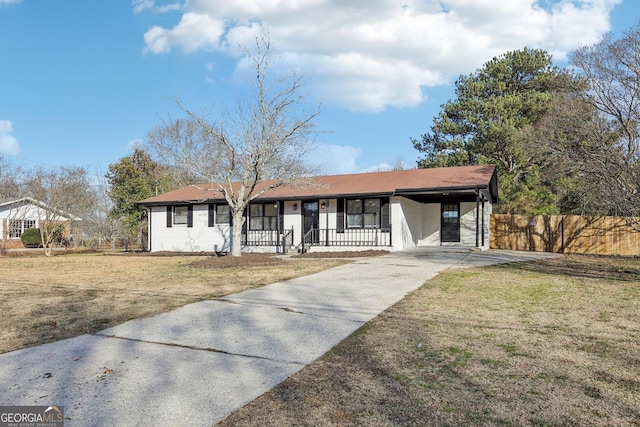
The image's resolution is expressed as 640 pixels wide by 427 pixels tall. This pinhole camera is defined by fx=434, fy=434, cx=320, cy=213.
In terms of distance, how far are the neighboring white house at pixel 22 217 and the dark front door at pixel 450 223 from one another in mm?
18978

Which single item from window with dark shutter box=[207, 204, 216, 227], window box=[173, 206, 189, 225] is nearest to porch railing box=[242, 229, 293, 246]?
window with dark shutter box=[207, 204, 216, 227]

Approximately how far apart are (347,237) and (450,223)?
5478 millimetres

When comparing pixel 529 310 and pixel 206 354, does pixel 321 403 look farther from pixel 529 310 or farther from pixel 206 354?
pixel 529 310

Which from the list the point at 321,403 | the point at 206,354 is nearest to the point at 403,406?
the point at 321,403

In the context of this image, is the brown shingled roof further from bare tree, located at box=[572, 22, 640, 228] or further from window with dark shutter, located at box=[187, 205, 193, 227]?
bare tree, located at box=[572, 22, 640, 228]

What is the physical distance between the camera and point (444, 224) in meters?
20.3

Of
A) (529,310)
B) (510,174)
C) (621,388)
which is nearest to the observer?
(621,388)

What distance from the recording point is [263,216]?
19.6m

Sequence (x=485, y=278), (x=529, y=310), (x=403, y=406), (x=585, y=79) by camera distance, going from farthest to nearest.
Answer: (x=585, y=79) → (x=485, y=278) → (x=529, y=310) → (x=403, y=406)

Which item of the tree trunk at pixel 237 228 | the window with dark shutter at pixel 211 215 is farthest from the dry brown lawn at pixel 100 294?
the window with dark shutter at pixel 211 215

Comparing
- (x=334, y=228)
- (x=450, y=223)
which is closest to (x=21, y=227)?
(x=334, y=228)

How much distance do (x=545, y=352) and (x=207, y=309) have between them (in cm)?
436

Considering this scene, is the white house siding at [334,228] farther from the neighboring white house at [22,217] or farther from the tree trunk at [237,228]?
the neighboring white house at [22,217]

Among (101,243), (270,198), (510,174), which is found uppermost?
(510,174)
